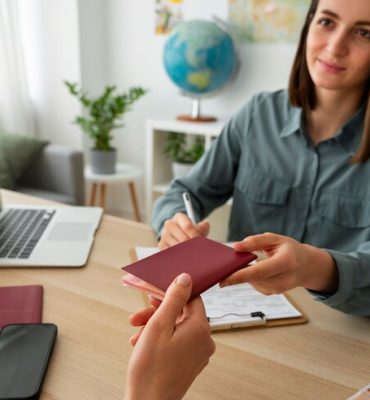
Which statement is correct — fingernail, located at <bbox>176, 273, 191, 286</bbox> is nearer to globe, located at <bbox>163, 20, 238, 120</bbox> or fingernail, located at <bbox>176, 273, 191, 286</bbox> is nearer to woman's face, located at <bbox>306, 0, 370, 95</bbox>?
woman's face, located at <bbox>306, 0, 370, 95</bbox>

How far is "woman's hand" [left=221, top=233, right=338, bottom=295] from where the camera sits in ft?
2.09

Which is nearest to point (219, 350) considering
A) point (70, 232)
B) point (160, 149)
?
point (70, 232)

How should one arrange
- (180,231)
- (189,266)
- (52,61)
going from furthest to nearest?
(52,61)
(180,231)
(189,266)

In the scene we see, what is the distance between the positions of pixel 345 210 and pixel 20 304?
794mm

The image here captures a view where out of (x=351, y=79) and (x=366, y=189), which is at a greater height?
(x=351, y=79)

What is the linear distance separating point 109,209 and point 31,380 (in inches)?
115

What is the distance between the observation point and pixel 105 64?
125 inches

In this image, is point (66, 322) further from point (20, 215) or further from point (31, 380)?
point (20, 215)

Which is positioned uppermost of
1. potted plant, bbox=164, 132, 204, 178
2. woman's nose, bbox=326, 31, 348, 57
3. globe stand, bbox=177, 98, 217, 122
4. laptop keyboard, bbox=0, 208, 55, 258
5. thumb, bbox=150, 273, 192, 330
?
woman's nose, bbox=326, 31, 348, 57

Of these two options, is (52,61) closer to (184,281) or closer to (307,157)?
(307,157)

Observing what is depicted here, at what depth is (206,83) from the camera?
8.00 ft

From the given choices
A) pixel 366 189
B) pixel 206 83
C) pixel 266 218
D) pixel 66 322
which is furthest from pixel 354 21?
pixel 206 83

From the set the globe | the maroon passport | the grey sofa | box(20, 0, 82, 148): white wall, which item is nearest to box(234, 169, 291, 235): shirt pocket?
the maroon passport

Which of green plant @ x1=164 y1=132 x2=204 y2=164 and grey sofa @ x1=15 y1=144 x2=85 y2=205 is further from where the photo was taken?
green plant @ x1=164 y1=132 x2=204 y2=164
